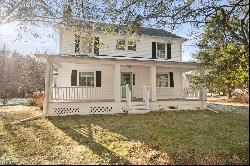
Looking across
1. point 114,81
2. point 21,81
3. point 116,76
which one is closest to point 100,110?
point 114,81

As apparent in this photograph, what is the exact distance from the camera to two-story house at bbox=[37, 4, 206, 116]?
20531 millimetres

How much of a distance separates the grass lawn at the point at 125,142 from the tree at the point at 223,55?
2.55 m

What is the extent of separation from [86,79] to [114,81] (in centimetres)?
445

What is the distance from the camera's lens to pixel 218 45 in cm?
1209

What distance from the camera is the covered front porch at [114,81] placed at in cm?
2119

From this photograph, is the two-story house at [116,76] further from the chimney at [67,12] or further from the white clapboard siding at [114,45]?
the chimney at [67,12]

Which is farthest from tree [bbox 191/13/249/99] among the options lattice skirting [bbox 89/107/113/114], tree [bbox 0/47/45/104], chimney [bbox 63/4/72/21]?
tree [bbox 0/47/45/104]

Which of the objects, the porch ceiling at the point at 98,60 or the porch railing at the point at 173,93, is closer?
the porch ceiling at the point at 98,60

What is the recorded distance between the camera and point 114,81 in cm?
2156

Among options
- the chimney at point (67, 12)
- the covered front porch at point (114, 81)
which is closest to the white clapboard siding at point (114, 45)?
the covered front porch at point (114, 81)

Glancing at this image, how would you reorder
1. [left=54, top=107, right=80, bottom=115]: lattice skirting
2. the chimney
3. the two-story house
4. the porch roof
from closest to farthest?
the chimney → the porch roof → [left=54, top=107, right=80, bottom=115]: lattice skirting → the two-story house

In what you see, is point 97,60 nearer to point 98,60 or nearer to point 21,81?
point 98,60

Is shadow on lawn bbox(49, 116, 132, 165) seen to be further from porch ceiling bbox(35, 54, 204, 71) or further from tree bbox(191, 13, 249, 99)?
tree bbox(191, 13, 249, 99)

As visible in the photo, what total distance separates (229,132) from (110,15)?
25.6ft
